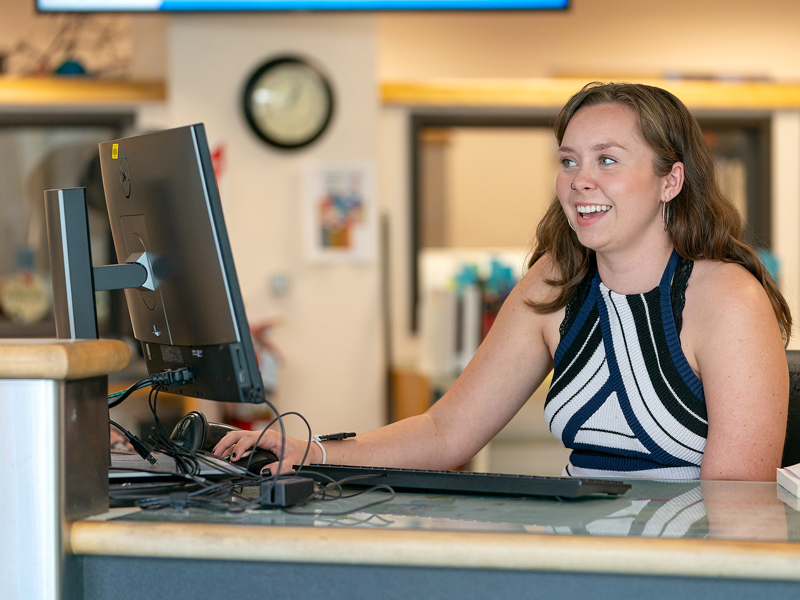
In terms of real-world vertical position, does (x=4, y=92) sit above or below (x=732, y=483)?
above

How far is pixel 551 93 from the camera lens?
3.41 m

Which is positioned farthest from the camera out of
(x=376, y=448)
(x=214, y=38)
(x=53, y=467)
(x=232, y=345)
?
(x=214, y=38)

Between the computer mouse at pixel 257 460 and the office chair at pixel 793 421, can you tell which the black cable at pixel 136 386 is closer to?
the computer mouse at pixel 257 460

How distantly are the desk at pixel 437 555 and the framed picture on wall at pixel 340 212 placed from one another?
2.30 meters

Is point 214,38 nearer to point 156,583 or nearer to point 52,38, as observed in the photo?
point 52,38

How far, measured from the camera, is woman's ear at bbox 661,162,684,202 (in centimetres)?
150

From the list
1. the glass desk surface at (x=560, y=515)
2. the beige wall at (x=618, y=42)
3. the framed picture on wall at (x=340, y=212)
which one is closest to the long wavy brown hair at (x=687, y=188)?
the glass desk surface at (x=560, y=515)

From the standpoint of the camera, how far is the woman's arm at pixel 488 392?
150 cm

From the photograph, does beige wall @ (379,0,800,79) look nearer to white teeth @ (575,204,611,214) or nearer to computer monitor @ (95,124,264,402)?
white teeth @ (575,204,611,214)

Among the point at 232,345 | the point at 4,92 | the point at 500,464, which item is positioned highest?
the point at 4,92

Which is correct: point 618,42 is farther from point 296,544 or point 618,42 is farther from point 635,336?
point 296,544

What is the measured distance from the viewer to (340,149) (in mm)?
3188

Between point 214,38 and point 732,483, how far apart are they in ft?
8.44

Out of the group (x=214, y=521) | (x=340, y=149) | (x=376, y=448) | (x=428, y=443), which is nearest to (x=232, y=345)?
(x=214, y=521)
